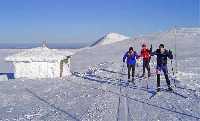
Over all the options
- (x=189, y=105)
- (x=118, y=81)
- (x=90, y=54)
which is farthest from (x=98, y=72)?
(x=90, y=54)

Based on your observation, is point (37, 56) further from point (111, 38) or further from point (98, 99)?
point (111, 38)

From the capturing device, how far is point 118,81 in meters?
16.9

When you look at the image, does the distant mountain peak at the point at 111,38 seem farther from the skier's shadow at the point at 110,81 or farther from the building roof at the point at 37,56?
the skier's shadow at the point at 110,81

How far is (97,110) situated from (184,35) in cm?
3864

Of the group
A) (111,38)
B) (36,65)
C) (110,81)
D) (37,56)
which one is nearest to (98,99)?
(110,81)

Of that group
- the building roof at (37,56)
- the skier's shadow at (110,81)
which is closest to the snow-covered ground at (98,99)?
the skier's shadow at (110,81)

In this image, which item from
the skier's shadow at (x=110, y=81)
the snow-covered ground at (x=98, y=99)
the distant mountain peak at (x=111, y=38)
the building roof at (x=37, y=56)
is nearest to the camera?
the snow-covered ground at (x=98, y=99)

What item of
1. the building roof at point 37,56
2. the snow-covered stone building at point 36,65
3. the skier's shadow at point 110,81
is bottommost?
the skier's shadow at point 110,81

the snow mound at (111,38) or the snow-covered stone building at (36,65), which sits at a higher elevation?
the snow mound at (111,38)

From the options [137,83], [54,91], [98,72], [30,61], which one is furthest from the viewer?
[98,72]

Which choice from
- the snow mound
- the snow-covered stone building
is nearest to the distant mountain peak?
the snow mound

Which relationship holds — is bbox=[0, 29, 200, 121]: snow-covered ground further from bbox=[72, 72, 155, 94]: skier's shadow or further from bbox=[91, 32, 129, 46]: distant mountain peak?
bbox=[91, 32, 129, 46]: distant mountain peak

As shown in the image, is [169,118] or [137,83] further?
[137,83]

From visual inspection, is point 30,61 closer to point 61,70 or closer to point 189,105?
point 61,70
